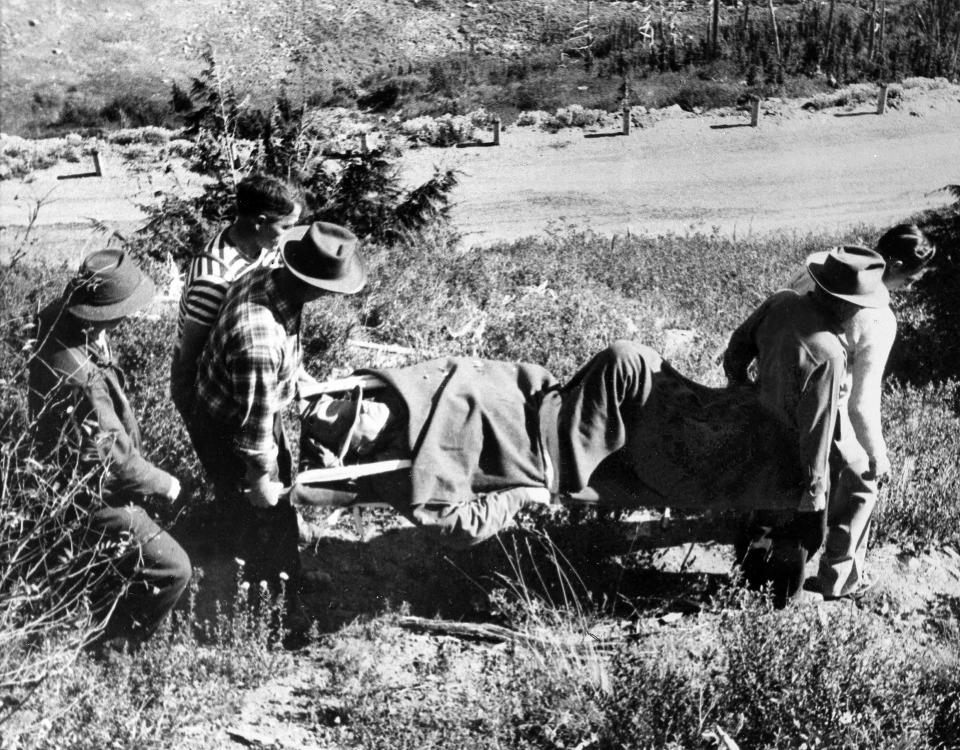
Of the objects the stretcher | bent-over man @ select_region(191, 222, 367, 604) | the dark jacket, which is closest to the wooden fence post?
the stretcher

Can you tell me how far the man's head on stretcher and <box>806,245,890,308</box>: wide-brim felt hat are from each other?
6.97ft

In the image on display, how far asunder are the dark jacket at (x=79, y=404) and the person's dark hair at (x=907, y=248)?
3584 mm

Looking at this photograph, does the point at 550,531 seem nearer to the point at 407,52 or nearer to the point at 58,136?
the point at 407,52

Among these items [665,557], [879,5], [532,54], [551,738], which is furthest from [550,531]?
[532,54]

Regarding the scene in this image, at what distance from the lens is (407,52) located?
35.1ft

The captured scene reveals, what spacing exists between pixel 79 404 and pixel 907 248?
3.77 meters

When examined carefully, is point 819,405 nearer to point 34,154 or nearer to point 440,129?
point 440,129

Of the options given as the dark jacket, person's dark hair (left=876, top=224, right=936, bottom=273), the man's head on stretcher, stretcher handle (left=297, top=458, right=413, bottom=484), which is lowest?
stretcher handle (left=297, top=458, right=413, bottom=484)

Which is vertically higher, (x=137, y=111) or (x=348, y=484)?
(x=137, y=111)

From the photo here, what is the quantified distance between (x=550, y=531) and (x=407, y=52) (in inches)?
306

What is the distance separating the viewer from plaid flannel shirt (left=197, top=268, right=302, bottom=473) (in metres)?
3.41

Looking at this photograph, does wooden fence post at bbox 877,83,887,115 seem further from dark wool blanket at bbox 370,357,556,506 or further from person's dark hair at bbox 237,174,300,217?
person's dark hair at bbox 237,174,300,217

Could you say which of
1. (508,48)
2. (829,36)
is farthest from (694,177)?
(508,48)

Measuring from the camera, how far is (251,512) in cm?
417
